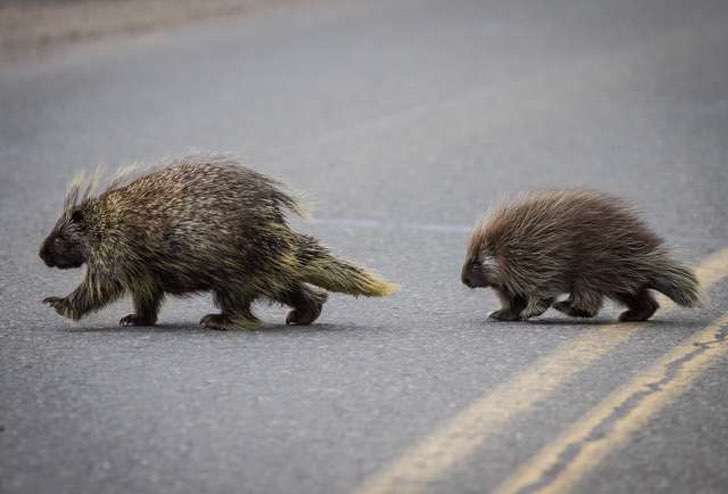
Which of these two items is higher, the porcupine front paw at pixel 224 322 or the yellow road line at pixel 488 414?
the porcupine front paw at pixel 224 322

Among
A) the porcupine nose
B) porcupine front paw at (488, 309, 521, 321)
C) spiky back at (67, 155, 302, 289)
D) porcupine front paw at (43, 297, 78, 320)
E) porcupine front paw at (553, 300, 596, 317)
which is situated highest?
spiky back at (67, 155, 302, 289)

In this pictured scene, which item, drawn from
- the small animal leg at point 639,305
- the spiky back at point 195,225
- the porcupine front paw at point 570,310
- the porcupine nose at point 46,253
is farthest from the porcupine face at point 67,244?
the small animal leg at point 639,305

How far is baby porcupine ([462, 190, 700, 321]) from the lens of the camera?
6.96 meters

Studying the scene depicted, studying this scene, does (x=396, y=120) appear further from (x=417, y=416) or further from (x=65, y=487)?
(x=65, y=487)

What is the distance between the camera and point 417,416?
5332 mm

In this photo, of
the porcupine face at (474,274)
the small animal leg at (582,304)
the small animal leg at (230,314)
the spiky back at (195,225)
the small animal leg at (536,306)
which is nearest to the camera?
the spiky back at (195,225)

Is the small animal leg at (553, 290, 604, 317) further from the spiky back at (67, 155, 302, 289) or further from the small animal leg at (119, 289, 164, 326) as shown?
the small animal leg at (119, 289, 164, 326)

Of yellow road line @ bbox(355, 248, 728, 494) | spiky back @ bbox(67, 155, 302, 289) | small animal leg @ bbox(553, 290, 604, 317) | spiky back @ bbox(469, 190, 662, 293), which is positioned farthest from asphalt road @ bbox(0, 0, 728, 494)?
spiky back @ bbox(67, 155, 302, 289)

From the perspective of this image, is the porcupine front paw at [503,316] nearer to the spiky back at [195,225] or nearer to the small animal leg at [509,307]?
the small animal leg at [509,307]

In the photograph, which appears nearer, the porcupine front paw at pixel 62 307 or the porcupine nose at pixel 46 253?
the porcupine front paw at pixel 62 307

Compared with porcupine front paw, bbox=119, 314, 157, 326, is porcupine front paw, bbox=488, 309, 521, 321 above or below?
below

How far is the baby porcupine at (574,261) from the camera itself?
6965 mm

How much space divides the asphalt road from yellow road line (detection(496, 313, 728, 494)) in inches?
1.4

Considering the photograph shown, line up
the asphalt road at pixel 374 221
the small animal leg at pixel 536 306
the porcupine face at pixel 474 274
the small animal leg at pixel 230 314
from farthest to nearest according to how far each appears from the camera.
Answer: the porcupine face at pixel 474 274, the small animal leg at pixel 536 306, the small animal leg at pixel 230 314, the asphalt road at pixel 374 221
